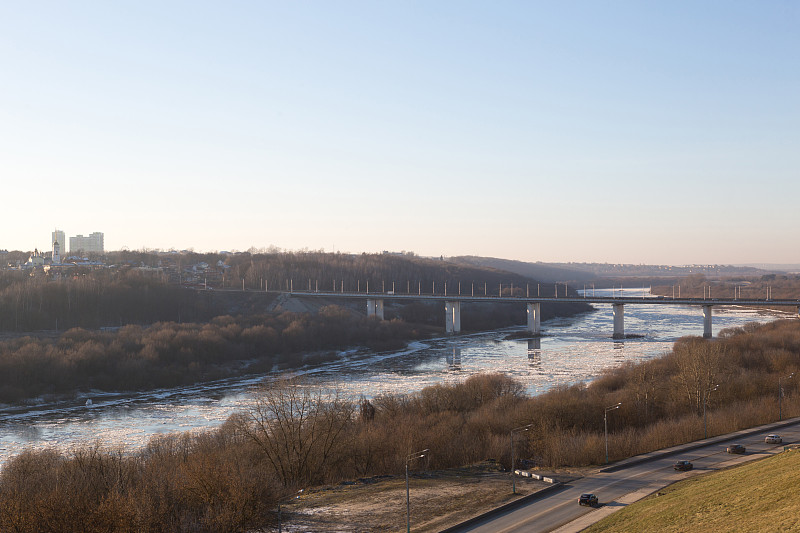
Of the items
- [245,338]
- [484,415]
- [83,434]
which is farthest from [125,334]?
[484,415]

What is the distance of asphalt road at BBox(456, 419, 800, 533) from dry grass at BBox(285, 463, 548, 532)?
1.24m

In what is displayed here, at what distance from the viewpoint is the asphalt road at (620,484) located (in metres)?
24.5

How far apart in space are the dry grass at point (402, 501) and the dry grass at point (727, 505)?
16.5ft

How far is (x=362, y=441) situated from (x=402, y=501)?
829 centimetres

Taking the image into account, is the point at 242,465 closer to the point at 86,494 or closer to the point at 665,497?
the point at 86,494

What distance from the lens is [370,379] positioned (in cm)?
6375

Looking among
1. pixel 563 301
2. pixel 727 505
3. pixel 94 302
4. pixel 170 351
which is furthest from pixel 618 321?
pixel 727 505

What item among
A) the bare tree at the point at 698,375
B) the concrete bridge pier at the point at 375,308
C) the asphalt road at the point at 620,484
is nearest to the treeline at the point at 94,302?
the concrete bridge pier at the point at 375,308

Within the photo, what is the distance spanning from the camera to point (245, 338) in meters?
82.6

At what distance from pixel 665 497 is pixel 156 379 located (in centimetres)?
4960

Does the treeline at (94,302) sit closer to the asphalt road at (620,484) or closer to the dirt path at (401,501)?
the dirt path at (401,501)

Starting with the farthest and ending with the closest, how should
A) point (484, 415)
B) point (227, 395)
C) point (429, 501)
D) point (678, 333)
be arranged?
1. point (678, 333)
2. point (227, 395)
3. point (484, 415)
4. point (429, 501)

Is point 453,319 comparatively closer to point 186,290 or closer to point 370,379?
point 186,290

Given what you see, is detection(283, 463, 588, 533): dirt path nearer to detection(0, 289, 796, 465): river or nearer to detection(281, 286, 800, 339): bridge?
detection(0, 289, 796, 465): river
